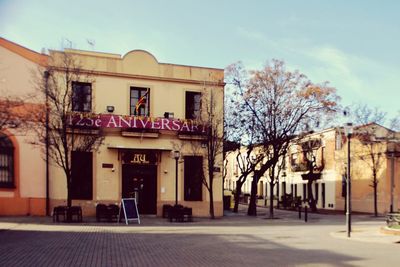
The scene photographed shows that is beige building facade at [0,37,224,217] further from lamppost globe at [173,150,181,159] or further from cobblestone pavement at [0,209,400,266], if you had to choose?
cobblestone pavement at [0,209,400,266]

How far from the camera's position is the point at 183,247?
43.6 feet

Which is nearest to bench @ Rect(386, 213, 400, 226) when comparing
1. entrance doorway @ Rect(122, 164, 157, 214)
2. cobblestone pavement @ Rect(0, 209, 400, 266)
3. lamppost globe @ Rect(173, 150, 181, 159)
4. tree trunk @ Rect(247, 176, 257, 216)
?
cobblestone pavement @ Rect(0, 209, 400, 266)

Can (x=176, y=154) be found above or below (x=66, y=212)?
above

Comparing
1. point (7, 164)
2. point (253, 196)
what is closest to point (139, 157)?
point (7, 164)

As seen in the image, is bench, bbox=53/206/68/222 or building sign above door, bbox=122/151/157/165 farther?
building sign above door, bbox=122/151/157/165

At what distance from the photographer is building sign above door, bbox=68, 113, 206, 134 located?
921 inches

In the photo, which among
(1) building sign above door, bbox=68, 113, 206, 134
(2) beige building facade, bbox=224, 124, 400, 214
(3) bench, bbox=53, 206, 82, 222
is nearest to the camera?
(3) bench, bbox=53, 206, 82, 222

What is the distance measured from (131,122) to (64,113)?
14.6ft

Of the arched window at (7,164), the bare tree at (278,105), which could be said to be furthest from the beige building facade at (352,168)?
the arched window at (7,164)

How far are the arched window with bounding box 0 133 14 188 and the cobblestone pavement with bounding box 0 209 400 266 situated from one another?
3991mm

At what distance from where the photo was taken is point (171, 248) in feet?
42.7

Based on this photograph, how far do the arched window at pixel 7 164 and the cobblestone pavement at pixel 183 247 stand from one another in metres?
3.99

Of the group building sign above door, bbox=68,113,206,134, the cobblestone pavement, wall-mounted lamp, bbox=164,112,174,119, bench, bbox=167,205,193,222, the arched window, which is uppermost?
wall-mounted lamp, bbox=164,112,174,119

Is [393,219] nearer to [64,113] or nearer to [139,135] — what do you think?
[139,135]
